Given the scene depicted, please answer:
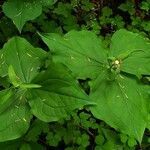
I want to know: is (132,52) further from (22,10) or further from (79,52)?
(22,10)

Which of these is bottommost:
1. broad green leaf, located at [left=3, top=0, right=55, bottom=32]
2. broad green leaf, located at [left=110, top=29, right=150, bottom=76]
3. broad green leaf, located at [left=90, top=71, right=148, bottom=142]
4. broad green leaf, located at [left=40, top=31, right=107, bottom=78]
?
broad green leaf, located at [left=90, top=71, right=148, bottom=142]

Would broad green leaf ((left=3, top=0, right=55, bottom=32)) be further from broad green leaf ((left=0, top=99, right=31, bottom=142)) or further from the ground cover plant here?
broad green leaf ((left=0, top=99, right=31, bottom=142))

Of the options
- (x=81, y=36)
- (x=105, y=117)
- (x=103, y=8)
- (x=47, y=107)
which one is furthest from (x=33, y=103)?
(x=103, y=8)

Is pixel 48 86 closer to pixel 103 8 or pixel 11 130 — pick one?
pixel 11 130

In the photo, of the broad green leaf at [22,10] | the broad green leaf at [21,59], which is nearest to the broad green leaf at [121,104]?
the broad green leaf at [21,59]

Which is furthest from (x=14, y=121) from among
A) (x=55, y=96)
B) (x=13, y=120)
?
(x=55, y=96)

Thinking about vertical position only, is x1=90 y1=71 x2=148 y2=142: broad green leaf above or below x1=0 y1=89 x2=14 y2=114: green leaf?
below

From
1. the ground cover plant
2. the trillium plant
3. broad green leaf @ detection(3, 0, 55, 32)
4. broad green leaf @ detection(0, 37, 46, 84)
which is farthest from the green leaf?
broad green leaf @ detection(3, 0, 55, 32)

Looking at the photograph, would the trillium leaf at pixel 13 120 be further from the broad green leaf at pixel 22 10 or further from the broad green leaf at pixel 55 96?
the broad green leaf at pixel 22 10
